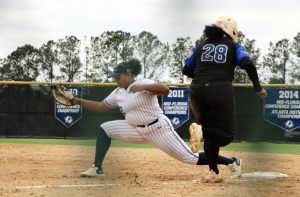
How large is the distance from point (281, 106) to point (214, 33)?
7376mm

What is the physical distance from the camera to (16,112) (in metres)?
12.1

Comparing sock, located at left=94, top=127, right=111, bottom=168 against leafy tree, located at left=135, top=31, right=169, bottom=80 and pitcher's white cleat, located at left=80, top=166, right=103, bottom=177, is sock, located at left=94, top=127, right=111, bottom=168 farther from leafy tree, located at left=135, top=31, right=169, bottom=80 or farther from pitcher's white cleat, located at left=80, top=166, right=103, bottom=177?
leafy tree, located at left=135, top=31, right=169, bottom=80

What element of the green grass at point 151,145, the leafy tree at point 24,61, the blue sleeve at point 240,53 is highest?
the blue sleeve at point 240,53

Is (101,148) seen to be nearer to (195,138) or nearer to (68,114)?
(195,138)

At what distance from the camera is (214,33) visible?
4.59 m

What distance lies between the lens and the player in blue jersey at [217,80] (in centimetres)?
446

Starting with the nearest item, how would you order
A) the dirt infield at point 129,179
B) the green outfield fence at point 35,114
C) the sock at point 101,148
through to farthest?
the dirt infield at point 129,179 → the sock at point 101,148 → the green outfield fence at point 35,114

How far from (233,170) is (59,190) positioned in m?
→ 1.71

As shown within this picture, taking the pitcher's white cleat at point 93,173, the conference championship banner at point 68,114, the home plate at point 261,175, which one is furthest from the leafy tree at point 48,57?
the conference championship banner at point 68,114

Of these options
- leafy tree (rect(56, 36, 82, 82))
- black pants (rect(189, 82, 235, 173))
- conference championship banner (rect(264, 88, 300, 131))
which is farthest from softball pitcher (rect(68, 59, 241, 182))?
conference championship banner (rect(264, 88, 300, 131))

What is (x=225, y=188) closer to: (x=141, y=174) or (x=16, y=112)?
(x=141, y=174)

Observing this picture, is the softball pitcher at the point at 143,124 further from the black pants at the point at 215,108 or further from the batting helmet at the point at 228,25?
the batting helmet at the point at 228,25

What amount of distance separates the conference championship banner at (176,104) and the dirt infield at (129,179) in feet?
13.4

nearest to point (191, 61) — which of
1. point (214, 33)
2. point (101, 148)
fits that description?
point (214, 33)
